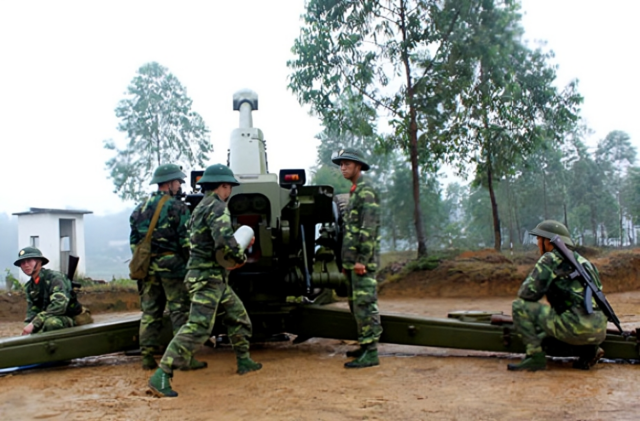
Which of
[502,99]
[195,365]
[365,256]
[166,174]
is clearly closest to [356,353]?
[365,256]

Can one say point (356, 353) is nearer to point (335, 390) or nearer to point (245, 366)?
point (245, 366)

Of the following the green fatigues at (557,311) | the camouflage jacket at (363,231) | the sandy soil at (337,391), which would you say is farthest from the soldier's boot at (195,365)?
the green fatigues at (557,311)

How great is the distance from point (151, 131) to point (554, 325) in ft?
51.6

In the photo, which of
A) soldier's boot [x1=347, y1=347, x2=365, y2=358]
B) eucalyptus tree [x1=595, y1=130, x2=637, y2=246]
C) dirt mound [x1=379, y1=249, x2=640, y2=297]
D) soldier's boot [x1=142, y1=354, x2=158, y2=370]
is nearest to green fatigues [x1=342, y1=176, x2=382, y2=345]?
soldier's boot [x1=347, y1=347, x2=365, y2=358]

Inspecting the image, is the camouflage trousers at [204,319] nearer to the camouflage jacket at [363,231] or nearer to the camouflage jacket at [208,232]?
the camouflage jacket at [208,232]

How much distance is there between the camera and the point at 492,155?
1426 centimetres

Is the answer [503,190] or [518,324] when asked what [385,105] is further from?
[503,190]

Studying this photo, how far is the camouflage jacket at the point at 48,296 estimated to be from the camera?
5.76 meters

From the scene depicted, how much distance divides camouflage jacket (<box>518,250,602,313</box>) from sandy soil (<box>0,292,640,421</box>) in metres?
0.52

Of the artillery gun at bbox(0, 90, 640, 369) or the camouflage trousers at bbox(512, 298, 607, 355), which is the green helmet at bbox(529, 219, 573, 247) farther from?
the artillery gun at bbox(0, 90, 640, 369)

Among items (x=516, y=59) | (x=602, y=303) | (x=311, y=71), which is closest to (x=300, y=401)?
(x=602, y=303)

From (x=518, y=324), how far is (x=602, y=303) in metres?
0.63

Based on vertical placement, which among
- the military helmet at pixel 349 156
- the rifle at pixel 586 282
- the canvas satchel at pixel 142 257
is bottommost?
the rifle at pixel 586 282

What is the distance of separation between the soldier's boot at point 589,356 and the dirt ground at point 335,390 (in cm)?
8
